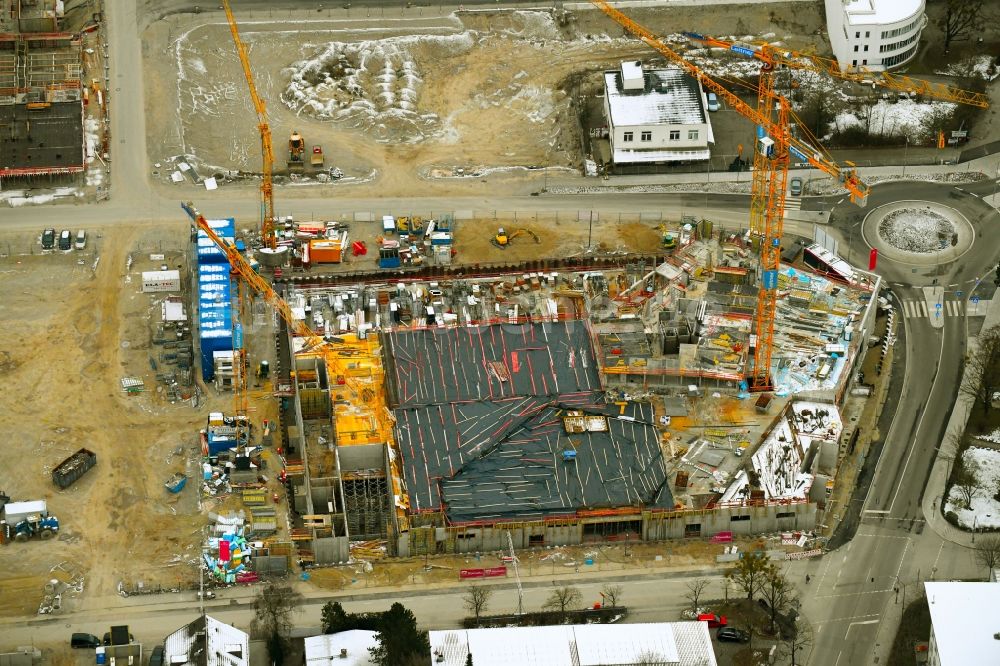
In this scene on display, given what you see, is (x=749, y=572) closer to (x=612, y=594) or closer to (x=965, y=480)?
(x=612, y=594)

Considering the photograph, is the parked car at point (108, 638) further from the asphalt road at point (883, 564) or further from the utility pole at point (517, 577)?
the asphalt road at point (883, 564)

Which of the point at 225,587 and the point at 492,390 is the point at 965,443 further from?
the point at 225,587

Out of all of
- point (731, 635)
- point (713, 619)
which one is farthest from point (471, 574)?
point (731, 635)

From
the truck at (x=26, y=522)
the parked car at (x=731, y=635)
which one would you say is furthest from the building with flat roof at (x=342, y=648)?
the truck at (x=26, y=522)

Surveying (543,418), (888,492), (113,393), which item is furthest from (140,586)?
(888,492)

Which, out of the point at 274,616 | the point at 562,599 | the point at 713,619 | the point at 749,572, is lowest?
the point at 713,619

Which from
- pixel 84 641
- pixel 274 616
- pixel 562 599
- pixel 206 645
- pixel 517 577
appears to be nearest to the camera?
pixel 206 645

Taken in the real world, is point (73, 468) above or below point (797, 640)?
above
